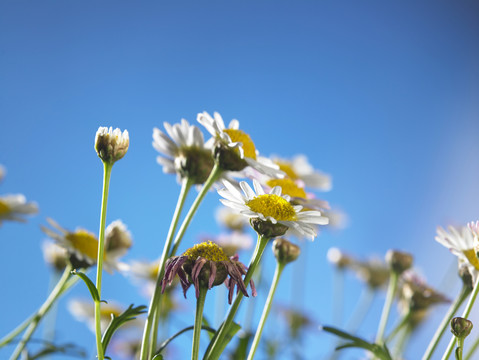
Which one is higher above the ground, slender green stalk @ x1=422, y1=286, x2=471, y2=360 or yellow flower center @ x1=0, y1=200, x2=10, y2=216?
yellow flower center @ x1=0, y1=200, x2=10, y2=216

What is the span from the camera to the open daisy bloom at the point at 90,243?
19.2 inches

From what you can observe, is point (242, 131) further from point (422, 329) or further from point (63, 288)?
point (422, 329)

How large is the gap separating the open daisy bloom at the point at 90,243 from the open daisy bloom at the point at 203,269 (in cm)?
18

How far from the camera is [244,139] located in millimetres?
443

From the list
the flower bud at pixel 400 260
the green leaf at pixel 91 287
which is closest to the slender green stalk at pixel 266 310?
the green leaf at pixel 91 287

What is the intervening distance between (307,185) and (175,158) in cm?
23

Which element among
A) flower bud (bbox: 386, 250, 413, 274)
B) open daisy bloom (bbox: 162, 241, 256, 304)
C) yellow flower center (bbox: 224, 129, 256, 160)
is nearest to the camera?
open daisy bloom (bbox: 162, 241, 256, 304)

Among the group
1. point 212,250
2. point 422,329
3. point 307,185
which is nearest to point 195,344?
point 212,250

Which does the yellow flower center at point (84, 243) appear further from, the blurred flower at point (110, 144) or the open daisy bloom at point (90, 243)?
the blurred flower at point (110, 144)

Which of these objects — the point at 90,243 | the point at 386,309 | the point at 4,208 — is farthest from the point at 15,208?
the point at 386,309

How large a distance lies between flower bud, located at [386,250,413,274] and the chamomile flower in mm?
268

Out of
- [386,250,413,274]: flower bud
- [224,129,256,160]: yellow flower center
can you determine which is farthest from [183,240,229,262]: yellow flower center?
[386,250,413,274]: flower bud

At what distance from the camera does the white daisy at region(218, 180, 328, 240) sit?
358mm

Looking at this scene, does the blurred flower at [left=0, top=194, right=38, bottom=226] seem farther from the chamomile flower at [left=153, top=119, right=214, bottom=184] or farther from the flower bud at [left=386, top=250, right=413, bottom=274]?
the flower bud at [left=386, top=250, right=413, bottom=274]
